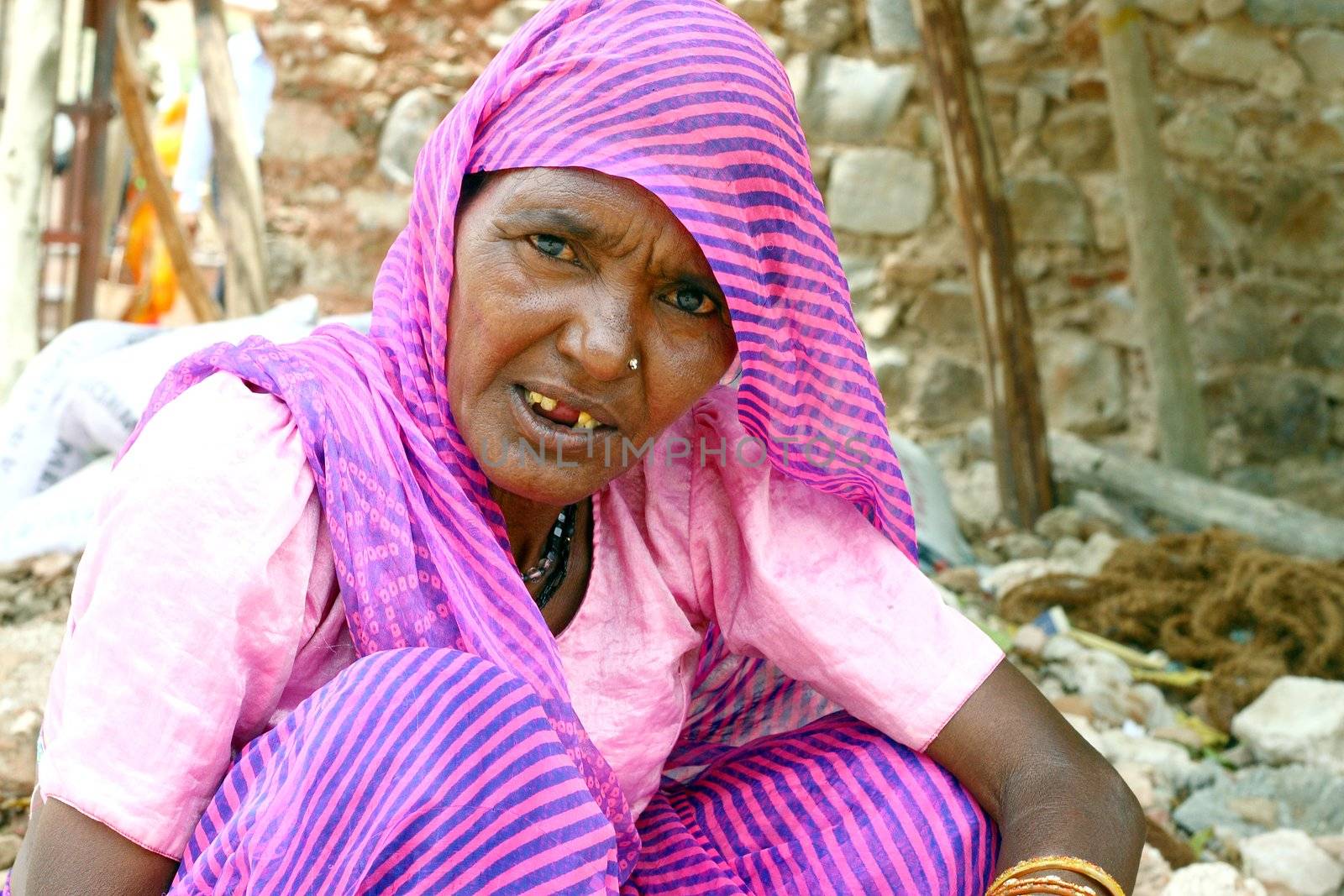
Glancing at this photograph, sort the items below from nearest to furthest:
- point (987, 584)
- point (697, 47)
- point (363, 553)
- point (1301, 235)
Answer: point (363, 553), point (697, 47), point (987, 584), point (1301, 235)

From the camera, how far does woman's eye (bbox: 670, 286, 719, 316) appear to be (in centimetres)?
143

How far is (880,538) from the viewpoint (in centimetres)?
160

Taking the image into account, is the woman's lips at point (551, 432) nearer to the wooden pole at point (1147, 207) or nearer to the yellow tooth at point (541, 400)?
the yellow tooth at point (541, 400)

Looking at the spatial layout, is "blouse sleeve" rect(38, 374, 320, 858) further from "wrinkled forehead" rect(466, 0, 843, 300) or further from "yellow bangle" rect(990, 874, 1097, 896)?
"yellow bangle" rect(990, 874, 1097, 896)

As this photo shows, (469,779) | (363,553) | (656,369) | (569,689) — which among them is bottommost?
(569,689)

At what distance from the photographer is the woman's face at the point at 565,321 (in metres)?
1.36

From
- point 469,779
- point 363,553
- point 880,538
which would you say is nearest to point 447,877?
point 469,779

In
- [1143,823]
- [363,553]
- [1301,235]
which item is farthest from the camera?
[1301,235]

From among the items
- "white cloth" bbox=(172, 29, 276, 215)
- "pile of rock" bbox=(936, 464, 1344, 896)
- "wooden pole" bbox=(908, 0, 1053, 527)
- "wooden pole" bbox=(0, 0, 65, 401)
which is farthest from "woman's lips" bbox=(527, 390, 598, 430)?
"white cloth" bbox=(172, 29, 276, 215)

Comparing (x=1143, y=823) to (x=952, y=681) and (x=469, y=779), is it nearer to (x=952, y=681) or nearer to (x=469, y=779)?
(x=952, y=681)

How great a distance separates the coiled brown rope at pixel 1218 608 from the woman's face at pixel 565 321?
2039mm

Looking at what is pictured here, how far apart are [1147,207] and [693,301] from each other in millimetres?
3455

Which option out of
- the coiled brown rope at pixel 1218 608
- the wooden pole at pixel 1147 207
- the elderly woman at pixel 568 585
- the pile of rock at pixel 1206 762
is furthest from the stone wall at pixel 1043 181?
the elderly woman at pixel 568 585

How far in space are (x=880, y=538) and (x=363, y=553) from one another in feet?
2.11
